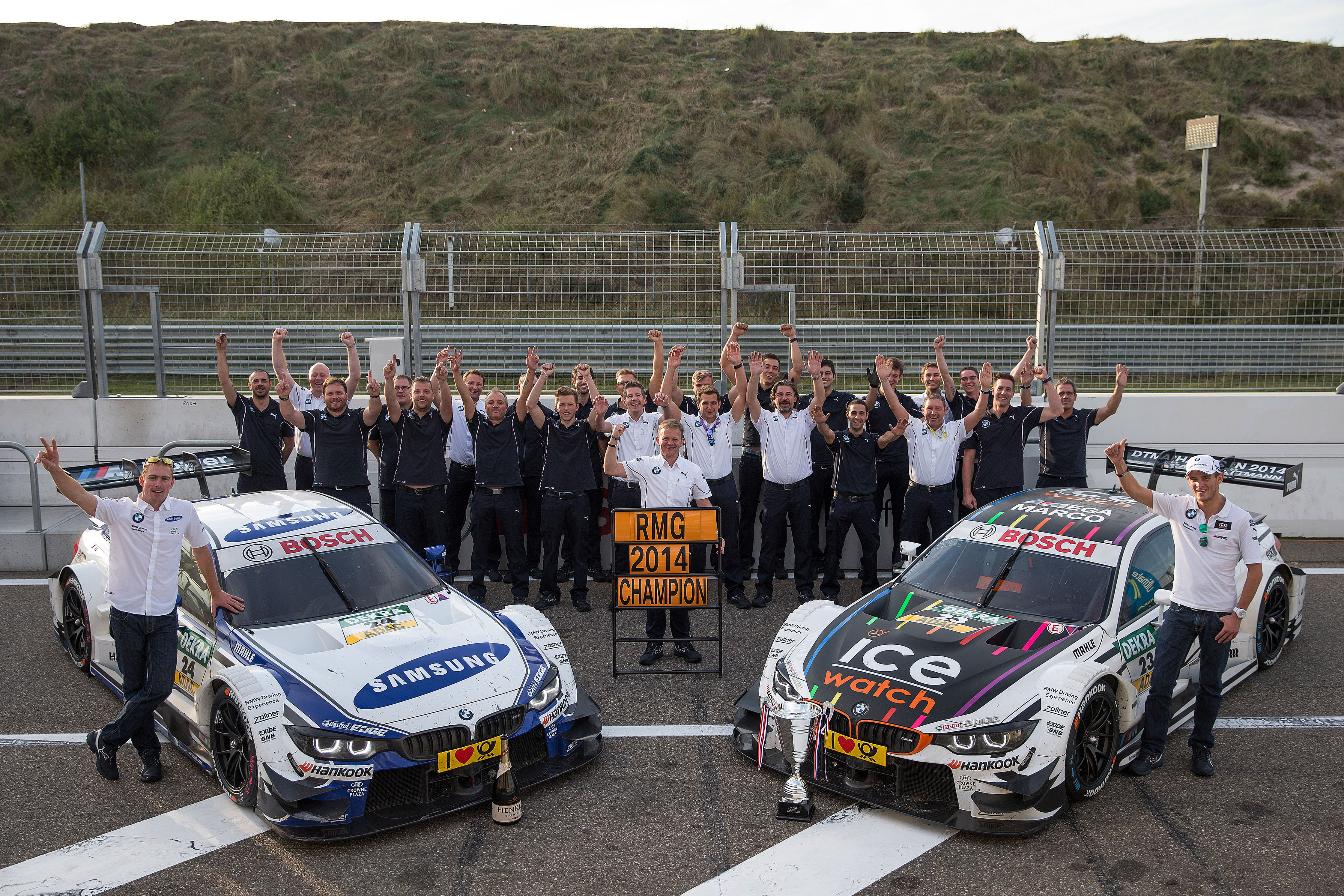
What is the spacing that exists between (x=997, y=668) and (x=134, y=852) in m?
4.40

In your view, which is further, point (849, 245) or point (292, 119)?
point (292, 119)

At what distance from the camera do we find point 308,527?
620 centimetres

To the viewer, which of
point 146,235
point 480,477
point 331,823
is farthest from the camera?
point 146,235

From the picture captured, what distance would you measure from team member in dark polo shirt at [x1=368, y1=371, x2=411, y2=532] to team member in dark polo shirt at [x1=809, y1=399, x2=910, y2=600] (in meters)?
3.70

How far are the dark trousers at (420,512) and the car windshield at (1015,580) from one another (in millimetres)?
4164

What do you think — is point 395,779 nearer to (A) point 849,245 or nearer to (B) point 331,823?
(B) point 331,823

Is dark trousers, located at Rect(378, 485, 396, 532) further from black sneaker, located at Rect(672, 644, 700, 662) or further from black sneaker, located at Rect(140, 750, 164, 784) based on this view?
black sneaker, located at Rect(140, 750, 164, 784)

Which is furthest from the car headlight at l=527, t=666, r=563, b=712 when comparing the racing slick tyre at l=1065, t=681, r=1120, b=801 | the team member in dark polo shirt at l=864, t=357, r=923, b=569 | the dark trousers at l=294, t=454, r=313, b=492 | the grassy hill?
the grassy hill

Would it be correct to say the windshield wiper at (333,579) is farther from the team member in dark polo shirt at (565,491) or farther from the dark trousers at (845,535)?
the dark trousers at (845,535)

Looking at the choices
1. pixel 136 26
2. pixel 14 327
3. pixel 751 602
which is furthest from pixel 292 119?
pixel 751 602

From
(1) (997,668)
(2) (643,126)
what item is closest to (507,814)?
(1) (997,668)

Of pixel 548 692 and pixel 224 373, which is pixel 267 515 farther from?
pixel 224 373

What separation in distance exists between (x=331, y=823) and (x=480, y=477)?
4.14 m

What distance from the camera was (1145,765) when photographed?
18.0ft
